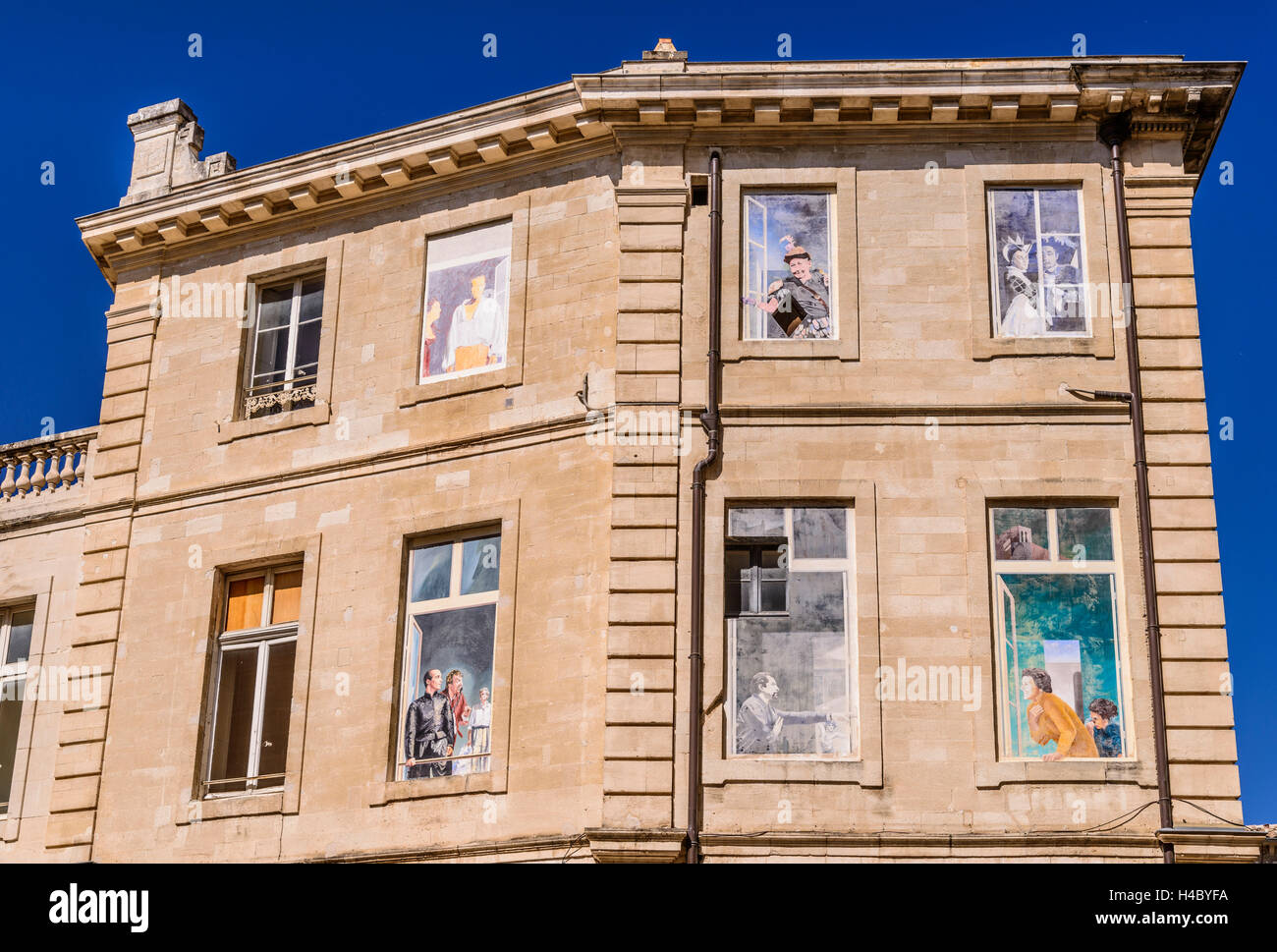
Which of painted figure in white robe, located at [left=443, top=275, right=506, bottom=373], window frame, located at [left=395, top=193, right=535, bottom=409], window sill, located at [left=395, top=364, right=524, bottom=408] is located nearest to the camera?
window sill, located at [left=395, top=364, right=524, bottom=408]

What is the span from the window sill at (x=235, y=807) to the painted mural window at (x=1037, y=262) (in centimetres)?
949

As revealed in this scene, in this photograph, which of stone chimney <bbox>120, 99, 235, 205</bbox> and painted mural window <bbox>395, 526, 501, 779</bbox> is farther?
stone chimney <bbox>120, 99, 235, 205</bbox>

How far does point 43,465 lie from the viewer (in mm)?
24812

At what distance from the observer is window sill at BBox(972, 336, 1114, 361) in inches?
812

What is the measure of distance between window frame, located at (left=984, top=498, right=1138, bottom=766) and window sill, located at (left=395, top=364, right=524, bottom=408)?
220 inches

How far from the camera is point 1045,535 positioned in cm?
2005

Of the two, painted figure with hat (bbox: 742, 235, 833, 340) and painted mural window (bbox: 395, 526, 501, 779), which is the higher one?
painted figure with hat (bbox: 742, 235, 833, 340)

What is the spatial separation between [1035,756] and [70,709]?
11.3m

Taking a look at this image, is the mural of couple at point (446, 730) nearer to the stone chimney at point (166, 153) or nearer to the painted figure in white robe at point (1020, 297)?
the painted figure in white robe at point (1020, 297)

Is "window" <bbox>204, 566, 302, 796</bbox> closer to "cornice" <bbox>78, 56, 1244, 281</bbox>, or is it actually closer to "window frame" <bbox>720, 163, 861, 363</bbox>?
"cornice" <bbox>78, 56, 1244, 281</bbox>

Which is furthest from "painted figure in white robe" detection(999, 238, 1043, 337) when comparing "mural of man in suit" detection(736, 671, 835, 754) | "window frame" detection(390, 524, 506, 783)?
"window frame" detection(390, 524, 506, 783)

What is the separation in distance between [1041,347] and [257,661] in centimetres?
963

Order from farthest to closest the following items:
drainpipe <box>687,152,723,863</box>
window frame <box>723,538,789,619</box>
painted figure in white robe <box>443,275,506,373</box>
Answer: painted figure in white robe <box>443,275,506,373</box> → window frame <box>723,538,789,619</box> → drainpipe <box>687,152,723,863</box>
